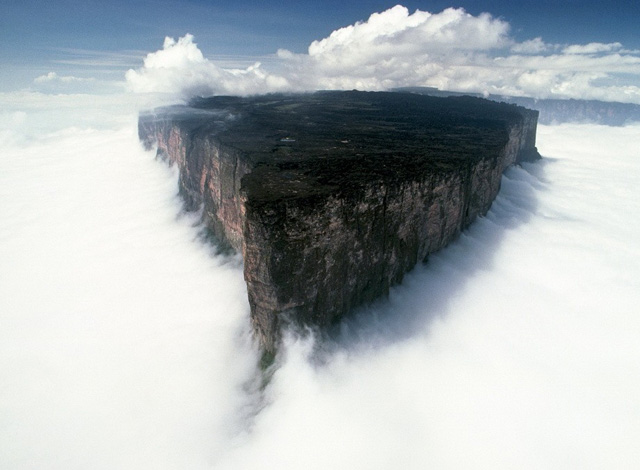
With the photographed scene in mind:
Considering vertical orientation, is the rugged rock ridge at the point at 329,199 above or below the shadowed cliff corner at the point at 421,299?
above

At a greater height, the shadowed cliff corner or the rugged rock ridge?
the rugged rock ridge

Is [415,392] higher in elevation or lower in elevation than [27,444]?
higher

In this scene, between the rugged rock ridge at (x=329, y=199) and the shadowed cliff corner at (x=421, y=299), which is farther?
the shadowed cliff corner at (x=421, y=299)

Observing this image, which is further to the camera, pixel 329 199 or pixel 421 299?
pixel 421 299

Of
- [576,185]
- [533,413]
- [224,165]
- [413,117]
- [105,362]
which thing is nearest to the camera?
[533,413]

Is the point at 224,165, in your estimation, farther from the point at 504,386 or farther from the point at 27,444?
the point at 504,386

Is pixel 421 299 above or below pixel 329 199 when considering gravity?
below

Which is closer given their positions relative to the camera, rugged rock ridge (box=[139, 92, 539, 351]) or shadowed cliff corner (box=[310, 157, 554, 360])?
rugged rock ridge (box=[139, 92, 539, 351])

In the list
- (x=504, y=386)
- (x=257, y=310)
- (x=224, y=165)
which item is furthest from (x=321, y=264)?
(x=224, y=165)
